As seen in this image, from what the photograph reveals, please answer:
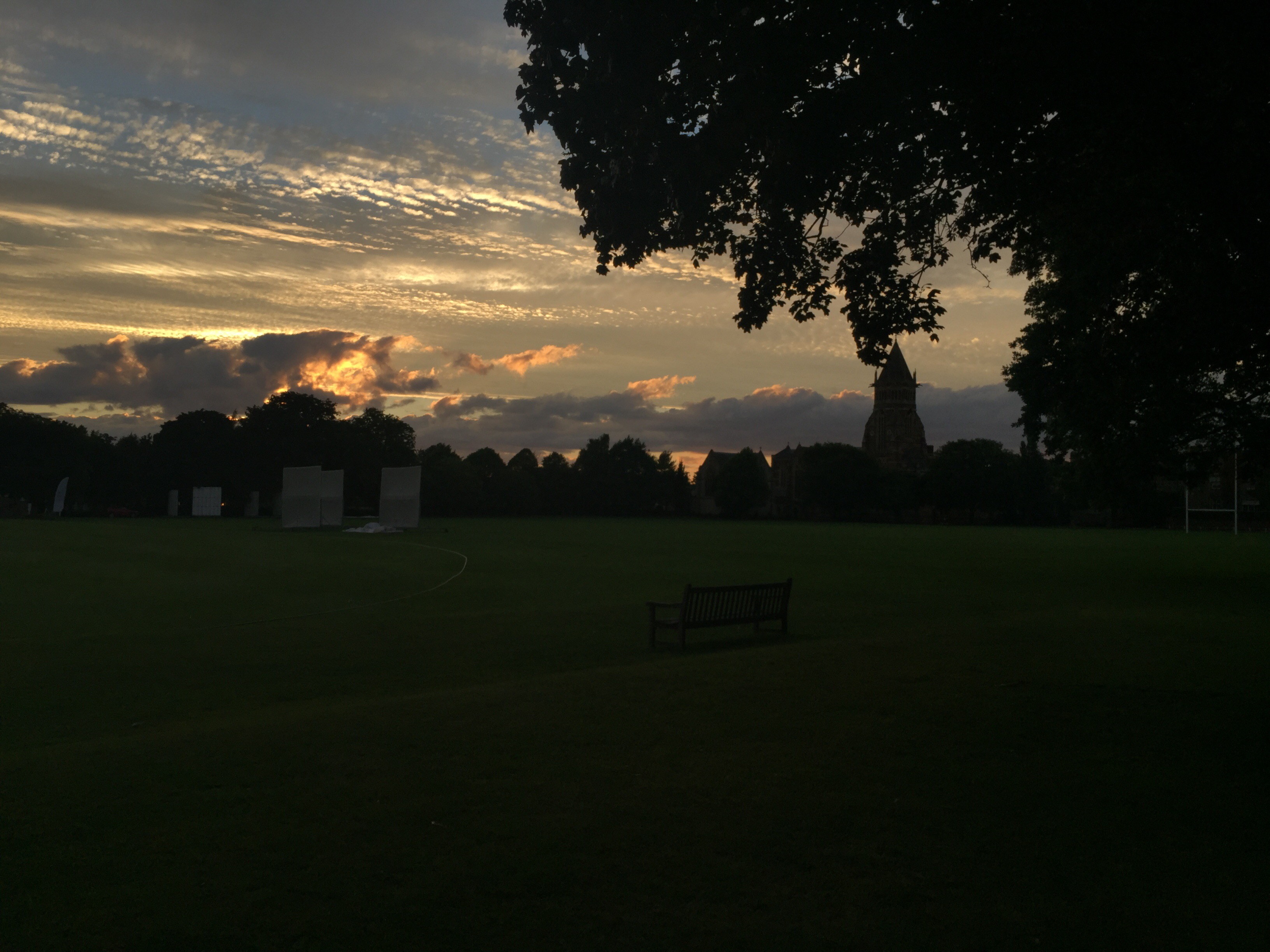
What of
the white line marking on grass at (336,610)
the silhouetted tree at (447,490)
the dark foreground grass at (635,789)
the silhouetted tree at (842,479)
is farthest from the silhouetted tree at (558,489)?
Result: the dark foreground grass at (635,789)

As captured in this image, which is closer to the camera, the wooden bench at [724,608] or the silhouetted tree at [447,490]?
the wooden bench at [724,608]

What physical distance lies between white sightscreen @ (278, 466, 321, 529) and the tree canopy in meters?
55.8

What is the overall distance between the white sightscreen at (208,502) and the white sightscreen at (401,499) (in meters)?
36.9

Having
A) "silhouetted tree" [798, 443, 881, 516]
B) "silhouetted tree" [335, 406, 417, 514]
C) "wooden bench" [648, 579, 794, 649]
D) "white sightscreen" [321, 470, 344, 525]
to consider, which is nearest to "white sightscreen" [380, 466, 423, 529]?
"white sightscreen" [321, 470, 344, 525]

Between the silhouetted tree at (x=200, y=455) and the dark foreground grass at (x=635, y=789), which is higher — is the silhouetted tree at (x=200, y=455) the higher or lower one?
the higher one

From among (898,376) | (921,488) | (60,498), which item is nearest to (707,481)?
(898,376)

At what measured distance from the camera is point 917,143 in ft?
35.6

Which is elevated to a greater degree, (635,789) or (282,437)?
(282,437)

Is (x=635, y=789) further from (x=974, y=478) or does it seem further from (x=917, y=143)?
(x=974, y=478)

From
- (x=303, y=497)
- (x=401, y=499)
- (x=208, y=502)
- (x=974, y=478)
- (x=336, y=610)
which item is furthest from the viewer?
(x=974, y=478)

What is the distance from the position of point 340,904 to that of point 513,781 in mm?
2069

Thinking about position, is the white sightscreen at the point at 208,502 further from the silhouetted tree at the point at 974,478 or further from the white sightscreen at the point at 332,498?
the silhouetted tree at the point at 974,478

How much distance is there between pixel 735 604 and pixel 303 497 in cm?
5396

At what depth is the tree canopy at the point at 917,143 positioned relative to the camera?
7930 millimetres
